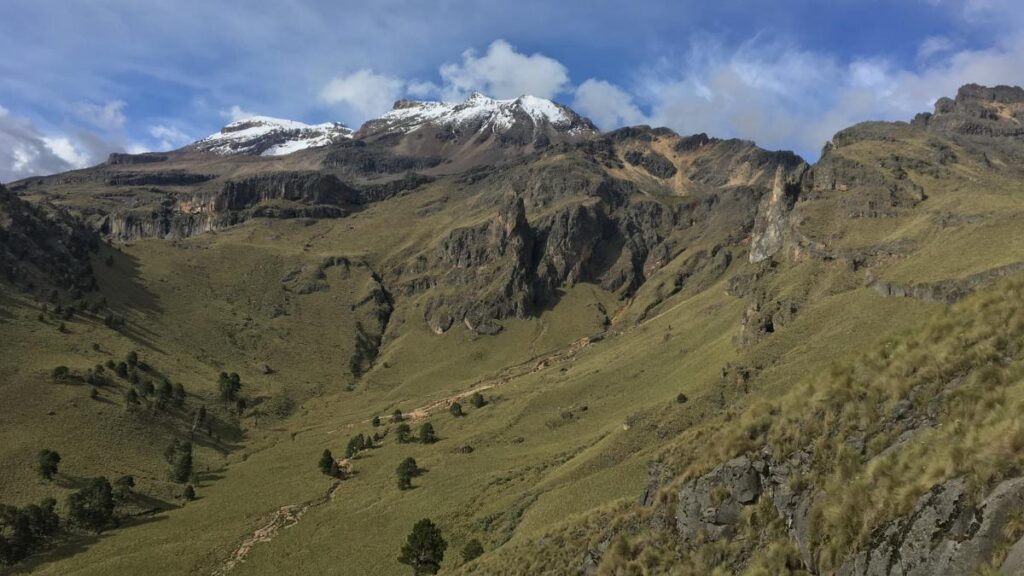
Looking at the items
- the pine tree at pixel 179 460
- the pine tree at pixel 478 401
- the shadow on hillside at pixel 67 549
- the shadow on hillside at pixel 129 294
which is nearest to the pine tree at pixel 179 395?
the pine tree at pixel 179 460

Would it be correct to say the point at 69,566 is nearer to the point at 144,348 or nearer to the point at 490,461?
the point at 490,461

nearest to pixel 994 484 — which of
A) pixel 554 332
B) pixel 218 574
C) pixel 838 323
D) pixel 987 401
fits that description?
pixel 987 401

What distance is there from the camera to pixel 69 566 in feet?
201

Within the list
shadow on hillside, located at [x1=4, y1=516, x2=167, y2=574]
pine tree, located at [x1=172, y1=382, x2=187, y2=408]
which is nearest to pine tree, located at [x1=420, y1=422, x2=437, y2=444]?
shadow on hillside, located at [x1=4, y1=516, x2=167, y2=574]

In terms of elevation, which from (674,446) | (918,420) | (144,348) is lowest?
(674,446)

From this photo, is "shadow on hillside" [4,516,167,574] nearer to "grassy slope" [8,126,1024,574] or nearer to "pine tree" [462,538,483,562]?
"grassy slope" [8,126,1024,574]

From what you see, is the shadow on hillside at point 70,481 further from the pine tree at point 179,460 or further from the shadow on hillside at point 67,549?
the shadow on hillside at point 67,549

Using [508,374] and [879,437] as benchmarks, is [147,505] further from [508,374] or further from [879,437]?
[879,437]

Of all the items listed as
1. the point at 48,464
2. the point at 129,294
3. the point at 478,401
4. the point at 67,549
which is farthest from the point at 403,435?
the point at 129,294

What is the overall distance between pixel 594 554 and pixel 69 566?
2515 inches

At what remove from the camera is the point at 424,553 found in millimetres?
51531

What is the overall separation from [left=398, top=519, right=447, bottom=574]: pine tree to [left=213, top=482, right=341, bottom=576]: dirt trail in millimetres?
19343

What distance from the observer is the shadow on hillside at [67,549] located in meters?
61.7

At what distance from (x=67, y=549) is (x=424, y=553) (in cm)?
4325
